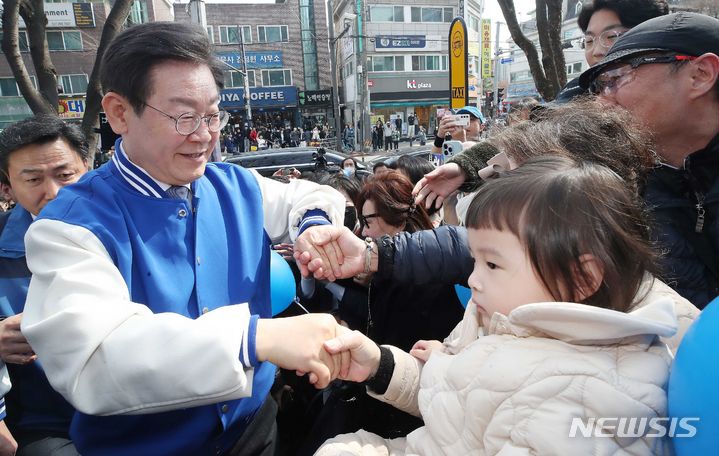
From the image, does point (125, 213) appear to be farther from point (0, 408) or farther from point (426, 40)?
point (426, 40)

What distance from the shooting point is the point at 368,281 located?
7.36ft

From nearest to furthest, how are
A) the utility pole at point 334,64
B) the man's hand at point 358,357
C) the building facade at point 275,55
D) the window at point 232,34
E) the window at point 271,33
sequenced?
1. the man's hand at point 358,357
2. the utility pole at point 334,64
3. the window at point 232,34
4. the building facade at point 275,55
5. the window at point 271,33

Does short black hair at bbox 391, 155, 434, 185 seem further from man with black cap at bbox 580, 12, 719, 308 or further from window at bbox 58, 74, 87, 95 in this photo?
window at bbox 58, 74, 87, 95

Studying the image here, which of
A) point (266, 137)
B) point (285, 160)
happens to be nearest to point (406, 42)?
point (266, 137)

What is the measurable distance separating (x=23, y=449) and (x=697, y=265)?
2843 mm

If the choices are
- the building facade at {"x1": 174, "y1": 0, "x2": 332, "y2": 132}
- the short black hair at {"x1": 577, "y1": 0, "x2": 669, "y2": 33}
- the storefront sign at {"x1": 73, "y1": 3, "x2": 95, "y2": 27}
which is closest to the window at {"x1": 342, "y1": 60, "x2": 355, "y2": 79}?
the building facade at {"x1": 174, "y1": 0, "x2": 332, "y2": 132}

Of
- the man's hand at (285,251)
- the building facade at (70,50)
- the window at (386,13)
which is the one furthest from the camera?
the window at (386,13)

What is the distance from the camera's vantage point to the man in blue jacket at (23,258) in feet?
6.30

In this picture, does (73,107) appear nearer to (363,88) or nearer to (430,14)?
(363,88)

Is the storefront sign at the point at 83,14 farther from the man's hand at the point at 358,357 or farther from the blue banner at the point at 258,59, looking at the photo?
the man's hand at the point at 358,357

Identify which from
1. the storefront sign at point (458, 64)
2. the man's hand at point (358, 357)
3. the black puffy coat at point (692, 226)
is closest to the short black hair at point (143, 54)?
the man's hand at point (358, 357)

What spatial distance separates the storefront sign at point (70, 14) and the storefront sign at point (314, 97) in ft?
50.4

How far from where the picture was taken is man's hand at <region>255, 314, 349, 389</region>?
118 centimetres

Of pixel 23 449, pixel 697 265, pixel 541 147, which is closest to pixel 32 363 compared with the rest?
pixel 23 449
